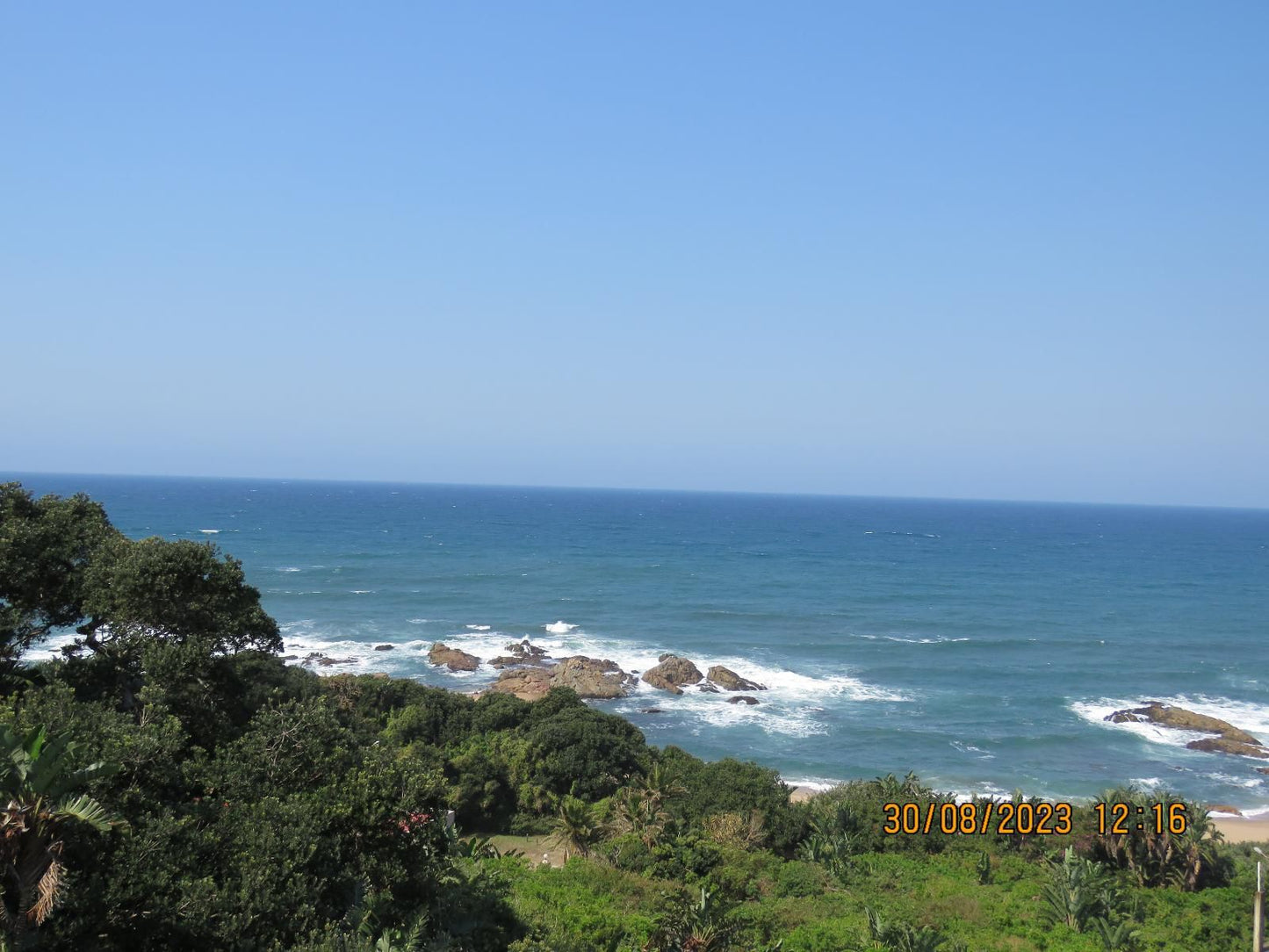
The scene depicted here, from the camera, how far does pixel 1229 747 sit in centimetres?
3941

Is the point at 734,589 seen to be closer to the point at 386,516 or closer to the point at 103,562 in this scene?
the point at 103,562

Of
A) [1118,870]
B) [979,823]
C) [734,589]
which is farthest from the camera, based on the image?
[734,589]

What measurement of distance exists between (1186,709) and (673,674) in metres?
27.4

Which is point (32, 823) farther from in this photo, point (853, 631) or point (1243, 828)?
point (853, 631)

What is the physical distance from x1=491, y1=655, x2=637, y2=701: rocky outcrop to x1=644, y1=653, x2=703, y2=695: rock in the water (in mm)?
1252

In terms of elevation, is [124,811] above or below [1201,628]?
above

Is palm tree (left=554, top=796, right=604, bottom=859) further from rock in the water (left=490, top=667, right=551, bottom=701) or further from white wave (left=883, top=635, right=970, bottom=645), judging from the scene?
white wave (left=883, top=635, right=970, bottom=645)

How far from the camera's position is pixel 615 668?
5059cm

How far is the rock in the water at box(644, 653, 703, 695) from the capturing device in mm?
48000

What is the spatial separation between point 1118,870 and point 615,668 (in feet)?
106

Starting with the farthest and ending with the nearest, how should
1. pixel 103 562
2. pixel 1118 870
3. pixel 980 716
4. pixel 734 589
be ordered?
pixel 734 589
pixel 980 716
pixel 1118 870
pixel 103 562

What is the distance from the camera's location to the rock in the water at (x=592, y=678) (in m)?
46.7

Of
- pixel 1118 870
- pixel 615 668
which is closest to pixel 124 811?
pixel 1118 870
